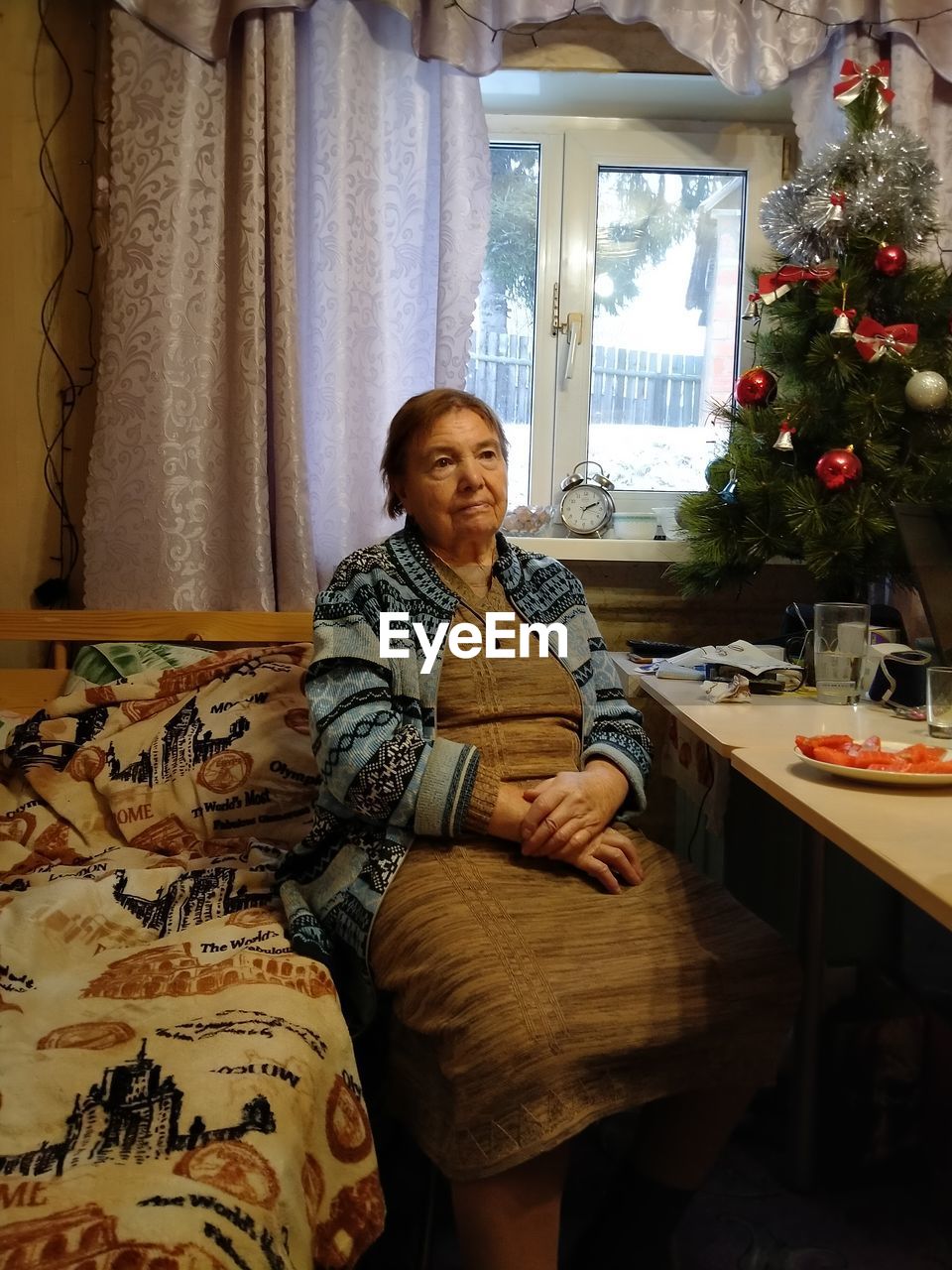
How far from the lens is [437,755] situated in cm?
151

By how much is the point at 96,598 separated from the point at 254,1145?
161 cm

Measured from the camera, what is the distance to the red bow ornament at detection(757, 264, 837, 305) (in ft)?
7.20

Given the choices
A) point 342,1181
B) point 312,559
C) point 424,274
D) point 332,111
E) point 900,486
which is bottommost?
point 342,1181

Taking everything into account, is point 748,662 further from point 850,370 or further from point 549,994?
point 549,994

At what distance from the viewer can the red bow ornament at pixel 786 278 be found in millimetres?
2195

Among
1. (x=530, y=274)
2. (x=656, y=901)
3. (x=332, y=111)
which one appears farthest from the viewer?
(x=530, y=274)

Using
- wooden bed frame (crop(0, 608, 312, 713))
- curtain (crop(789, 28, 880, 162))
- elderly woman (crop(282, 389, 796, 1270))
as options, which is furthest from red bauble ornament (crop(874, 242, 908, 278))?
wooden bed frame (crop(0, 608, 312, 713))

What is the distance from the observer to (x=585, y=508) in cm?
268

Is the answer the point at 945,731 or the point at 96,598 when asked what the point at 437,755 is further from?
the point at 96,598

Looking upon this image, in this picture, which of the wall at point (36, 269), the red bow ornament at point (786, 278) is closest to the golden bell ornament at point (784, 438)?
the red bow ornament at point (786, 278)

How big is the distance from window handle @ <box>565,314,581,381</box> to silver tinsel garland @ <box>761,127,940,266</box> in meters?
0.64

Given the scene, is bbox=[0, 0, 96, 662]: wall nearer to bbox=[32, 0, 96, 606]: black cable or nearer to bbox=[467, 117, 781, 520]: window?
bbox=[32, 0, 96, 606]: black cable

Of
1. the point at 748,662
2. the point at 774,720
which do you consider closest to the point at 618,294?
the point at 748,662

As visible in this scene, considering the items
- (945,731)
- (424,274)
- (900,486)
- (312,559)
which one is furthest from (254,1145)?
(424,274)
